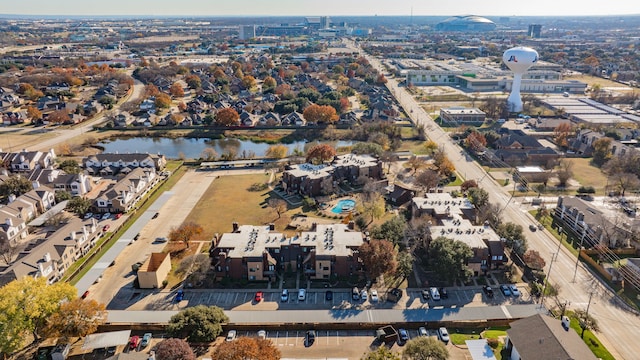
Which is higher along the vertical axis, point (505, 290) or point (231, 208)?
point (231, 208)

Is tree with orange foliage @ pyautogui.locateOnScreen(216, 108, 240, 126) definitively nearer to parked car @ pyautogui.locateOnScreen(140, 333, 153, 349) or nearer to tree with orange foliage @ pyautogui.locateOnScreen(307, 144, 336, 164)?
tree with orange foliage @ pyautogui.locateOnScreen(307, 144, 336, 164)

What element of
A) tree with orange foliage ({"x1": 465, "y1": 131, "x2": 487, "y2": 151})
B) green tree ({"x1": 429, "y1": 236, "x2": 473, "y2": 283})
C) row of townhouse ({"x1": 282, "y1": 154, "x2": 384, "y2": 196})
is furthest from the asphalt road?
row of townhouse ({"x1": 282, "y1": 154, "x2": 384, "y2": 196})

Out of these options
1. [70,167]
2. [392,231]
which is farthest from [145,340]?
[70,167]

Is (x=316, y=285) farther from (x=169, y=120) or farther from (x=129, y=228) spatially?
(x=169, y=120)

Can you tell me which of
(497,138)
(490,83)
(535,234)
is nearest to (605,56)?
(490,83)

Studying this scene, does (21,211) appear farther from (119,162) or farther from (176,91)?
(176,91)
